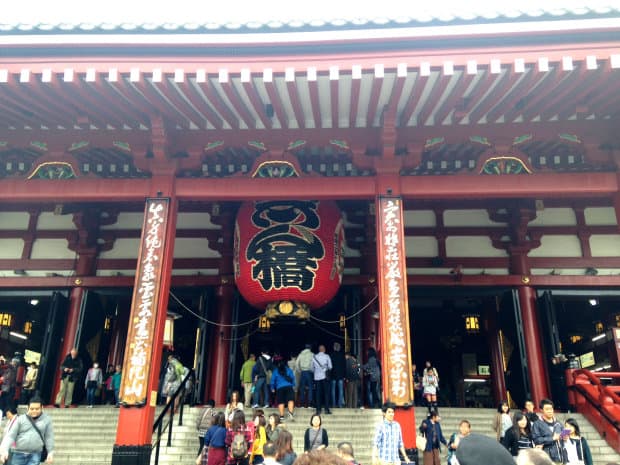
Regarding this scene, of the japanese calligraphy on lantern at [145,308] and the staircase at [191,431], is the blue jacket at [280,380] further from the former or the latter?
the japanese calligraphy on lantern at [145,308]

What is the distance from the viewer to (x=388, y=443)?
6.54m

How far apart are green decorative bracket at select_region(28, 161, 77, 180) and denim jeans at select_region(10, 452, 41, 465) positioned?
497 cm

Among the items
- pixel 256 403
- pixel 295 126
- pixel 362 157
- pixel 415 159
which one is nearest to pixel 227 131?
pixel 295 126

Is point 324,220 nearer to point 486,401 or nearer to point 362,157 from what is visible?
point 362,157

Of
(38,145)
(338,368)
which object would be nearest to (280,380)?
(338,368)

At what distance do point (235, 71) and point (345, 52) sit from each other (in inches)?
62.4

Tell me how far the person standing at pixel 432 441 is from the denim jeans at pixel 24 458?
5.46 metres

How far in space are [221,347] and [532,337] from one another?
7124 millimetres

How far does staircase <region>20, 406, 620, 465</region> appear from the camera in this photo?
842cm

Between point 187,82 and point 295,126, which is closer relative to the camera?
point 187,82

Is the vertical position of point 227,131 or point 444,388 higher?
point 227,131

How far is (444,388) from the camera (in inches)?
723

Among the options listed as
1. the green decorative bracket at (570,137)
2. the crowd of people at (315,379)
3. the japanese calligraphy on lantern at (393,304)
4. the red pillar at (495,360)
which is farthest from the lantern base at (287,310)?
the red pillar at (495,360)

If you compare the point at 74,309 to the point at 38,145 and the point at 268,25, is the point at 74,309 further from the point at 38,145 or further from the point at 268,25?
the point at 268,25
